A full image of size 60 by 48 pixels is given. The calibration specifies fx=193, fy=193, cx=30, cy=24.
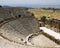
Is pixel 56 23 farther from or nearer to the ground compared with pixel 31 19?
nearer to the ground

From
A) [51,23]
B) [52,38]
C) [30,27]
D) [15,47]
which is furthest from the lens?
[51,23]

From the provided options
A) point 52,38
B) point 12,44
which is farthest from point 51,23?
point 12,44

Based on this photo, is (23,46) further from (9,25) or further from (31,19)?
(31,19)

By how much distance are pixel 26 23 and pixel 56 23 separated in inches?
609

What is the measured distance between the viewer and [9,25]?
875 inches

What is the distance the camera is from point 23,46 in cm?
1251

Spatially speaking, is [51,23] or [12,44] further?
[51,23]

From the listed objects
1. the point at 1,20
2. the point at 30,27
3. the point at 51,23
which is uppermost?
the point at 1,20

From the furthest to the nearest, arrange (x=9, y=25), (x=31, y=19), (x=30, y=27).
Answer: (x=31, y=19), (x=30, y=27), (x=9, y=25)

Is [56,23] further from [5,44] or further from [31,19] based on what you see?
[5,44]

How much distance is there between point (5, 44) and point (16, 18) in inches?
553

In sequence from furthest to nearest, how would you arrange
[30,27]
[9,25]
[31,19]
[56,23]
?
[56,23]
[31,19]
[30,27]
[9,25]

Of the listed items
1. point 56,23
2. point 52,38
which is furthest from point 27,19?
point 56,23

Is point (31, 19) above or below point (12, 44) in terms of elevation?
below
